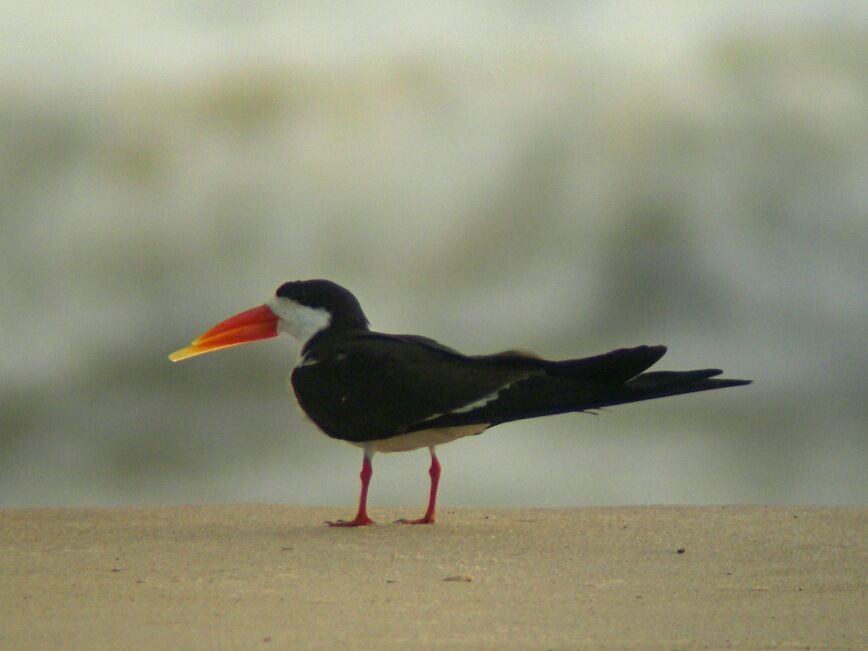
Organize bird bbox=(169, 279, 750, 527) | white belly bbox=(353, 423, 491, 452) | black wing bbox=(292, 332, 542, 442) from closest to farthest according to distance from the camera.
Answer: bird bbox=(169, 279, 750, 527), black wing bbox=(292, 332, 542, 442), white belly bbox=(353, 423, 491, 452)

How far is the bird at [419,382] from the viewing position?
6047mm

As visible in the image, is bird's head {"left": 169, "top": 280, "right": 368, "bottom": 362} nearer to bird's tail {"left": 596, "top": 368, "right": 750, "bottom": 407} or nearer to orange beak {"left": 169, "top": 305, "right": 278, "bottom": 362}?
orange beak {"left": 169, "top": 305, "right": 278, "bottom": 362}

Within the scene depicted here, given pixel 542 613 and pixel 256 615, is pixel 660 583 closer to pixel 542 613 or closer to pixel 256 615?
pixel 542 613

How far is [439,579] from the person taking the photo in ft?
16.7

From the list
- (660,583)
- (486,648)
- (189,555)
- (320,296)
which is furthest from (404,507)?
(486,648)

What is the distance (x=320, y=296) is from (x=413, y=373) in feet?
3.37

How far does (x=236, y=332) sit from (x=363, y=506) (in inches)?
61.5

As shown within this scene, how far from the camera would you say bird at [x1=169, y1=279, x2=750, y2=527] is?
605 centimetres

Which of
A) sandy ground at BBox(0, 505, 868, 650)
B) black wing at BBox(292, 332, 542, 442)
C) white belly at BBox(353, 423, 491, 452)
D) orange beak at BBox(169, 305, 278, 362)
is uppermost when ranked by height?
orange beak at BBox(169, 305, 278, 362)

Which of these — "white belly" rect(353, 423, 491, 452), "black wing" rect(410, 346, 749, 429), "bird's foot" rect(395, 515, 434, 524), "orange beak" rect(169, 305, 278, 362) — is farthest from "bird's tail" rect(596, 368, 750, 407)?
"orange beak" rect(169, 305, 278, 362)

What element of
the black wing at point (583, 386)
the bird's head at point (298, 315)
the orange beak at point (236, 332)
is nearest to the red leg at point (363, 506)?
the black wing at point (583, 386)

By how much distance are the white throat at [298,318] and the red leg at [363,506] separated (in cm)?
85

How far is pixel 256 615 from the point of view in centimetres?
428

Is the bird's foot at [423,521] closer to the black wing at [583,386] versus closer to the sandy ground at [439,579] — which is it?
the sandy ground at [439,579]
